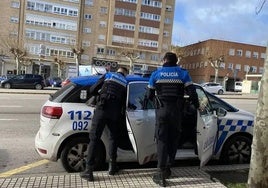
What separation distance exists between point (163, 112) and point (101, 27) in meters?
72.2

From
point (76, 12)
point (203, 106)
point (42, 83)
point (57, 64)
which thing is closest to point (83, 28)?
point (76, 12)

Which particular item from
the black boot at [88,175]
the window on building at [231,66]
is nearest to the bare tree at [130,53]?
the window on building at [231,66]

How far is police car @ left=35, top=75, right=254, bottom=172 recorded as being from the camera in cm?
568

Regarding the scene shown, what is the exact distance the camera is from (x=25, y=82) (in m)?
39.3

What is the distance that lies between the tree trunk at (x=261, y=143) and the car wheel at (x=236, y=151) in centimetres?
252

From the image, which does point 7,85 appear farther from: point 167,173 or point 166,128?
point 166,128

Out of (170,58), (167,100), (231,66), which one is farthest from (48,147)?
(231,66)

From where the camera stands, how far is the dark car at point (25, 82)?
38.5 meters

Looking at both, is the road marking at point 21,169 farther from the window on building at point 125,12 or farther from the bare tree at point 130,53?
the window on building at point 125,12

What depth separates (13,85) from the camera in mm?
38625

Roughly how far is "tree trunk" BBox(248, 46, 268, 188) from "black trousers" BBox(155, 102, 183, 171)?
50.8 inches

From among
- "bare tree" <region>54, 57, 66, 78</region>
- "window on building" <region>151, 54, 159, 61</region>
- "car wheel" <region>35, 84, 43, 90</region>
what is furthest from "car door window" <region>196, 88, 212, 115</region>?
"window on building" <region>151, 54, 159, 61</region>

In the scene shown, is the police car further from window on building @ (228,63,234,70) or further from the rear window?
window on building @ (228,63,234,70)

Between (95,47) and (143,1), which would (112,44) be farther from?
(143,1)
